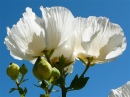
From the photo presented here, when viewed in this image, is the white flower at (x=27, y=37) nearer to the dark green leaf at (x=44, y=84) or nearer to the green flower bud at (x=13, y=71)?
the green flower bud at (x=13, y=71)

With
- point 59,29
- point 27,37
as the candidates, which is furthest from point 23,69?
point 59,29

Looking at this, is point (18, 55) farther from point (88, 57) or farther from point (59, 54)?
point (88, 57)

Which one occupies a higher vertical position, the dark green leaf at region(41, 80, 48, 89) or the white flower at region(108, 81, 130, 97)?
the dark green leaf at region(41, 80, 48, 89)

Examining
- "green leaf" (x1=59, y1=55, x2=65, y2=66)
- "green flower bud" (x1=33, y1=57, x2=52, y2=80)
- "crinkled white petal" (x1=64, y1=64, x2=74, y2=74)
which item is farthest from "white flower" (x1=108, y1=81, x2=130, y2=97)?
"crinkled white petal" (x1=64, y1=64, x2=74, y2=74)

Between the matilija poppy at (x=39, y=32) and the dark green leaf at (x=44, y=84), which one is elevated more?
the matilija poppy at (x=39, y=32)

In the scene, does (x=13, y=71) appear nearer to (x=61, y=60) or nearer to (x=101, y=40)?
(x=61, y=60)

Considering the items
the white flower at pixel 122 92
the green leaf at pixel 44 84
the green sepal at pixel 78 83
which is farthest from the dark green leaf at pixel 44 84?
the white flower at pixel 122 92

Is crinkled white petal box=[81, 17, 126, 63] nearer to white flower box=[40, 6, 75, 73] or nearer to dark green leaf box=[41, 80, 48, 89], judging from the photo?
white flower box=[40, 6, 75, 73]
